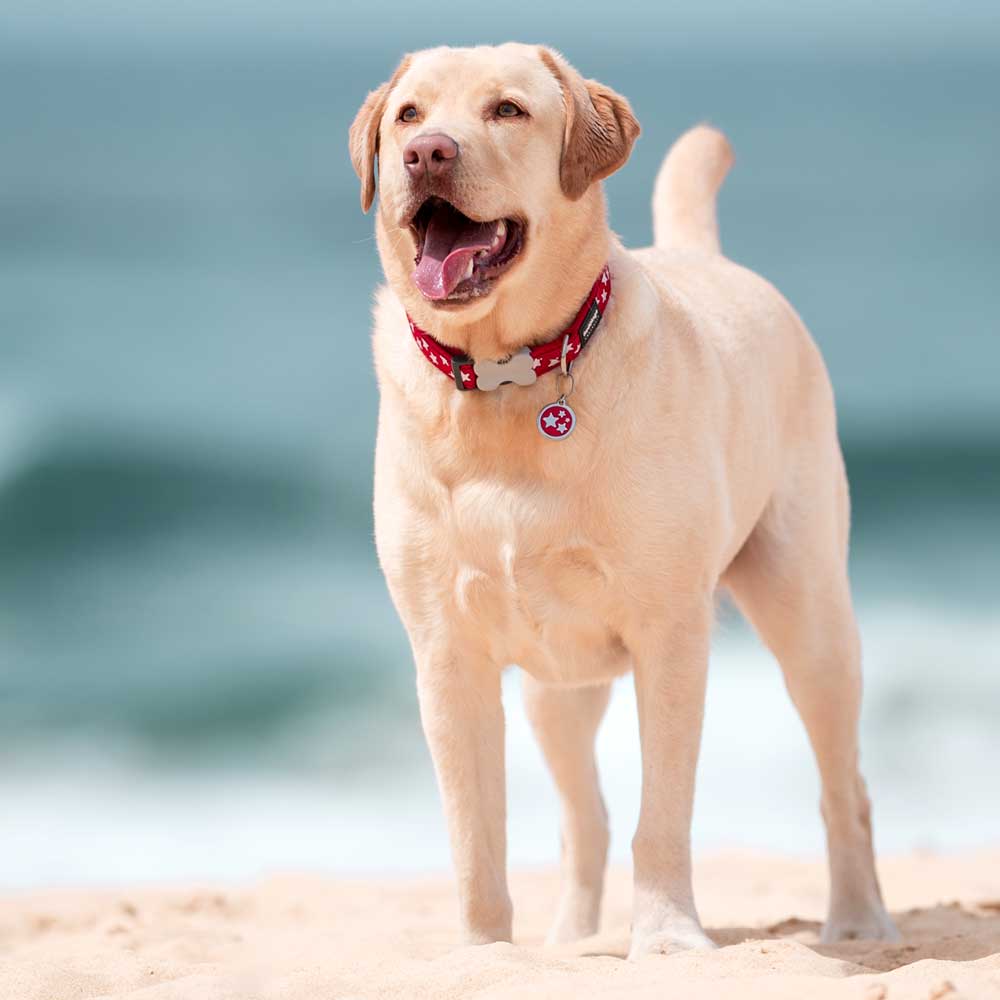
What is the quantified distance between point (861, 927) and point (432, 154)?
8.61ft

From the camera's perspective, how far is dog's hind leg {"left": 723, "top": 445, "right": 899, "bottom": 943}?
4.87 m

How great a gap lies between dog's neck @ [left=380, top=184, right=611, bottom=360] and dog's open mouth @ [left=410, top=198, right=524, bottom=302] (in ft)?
0.30

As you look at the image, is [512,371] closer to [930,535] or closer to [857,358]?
[930,535]

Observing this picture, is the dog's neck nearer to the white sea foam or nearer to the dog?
the dog

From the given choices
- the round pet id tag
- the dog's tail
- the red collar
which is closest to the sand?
the round pet id tag

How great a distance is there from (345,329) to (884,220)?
756 cm

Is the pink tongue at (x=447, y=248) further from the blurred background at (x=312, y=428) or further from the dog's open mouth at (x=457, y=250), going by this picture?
the blurred background at (x=312, y=428)

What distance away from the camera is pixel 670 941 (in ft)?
13.1

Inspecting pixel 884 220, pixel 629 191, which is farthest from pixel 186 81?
pixel 884 220

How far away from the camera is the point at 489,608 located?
13.1 feet

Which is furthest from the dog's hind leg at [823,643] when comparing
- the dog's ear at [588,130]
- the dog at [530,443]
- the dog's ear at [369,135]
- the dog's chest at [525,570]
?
the dog's ear at [369,135]

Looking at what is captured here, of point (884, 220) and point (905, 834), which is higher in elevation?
point (884, 220)

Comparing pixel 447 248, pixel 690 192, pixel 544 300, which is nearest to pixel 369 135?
pixel 447 248

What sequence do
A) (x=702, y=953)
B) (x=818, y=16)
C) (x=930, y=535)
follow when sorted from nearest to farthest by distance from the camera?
(x=702, y=953) → (x=930, y=535) → (x=818, y=16)
